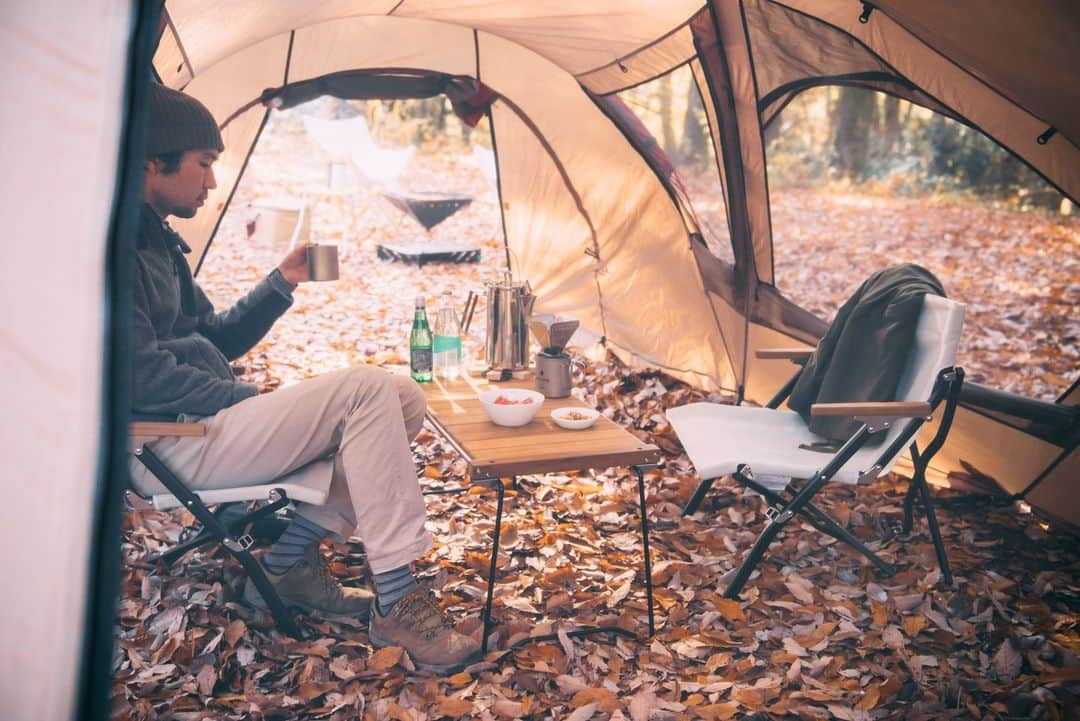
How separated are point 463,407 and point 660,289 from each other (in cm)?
244

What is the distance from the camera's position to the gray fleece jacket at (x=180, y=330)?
2684 mm

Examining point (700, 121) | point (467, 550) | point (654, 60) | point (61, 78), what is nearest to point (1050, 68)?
point (654, 60)

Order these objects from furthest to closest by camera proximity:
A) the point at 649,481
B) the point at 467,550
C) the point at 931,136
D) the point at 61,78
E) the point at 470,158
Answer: the point at 470,158
the point at 931,136
the point at 649,481
the point at 467,550
the point at 61,78

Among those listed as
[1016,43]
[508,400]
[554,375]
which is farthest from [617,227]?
[1016,43]

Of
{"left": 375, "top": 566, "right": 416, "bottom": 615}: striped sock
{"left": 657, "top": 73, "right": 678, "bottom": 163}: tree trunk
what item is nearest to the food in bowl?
{"left": 375, "top": 566, "right": 416, "bottom": 615}: striped sock

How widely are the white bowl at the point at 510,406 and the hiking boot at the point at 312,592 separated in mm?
706

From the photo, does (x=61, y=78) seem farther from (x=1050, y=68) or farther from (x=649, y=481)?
(x=649, y=481)

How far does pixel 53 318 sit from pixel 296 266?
5.42 feet

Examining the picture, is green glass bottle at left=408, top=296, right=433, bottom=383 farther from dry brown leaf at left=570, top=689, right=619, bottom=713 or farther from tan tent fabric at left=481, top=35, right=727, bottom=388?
tan tent fabric at left=481, top=35, right=727, bottom=388

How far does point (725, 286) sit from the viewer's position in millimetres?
4938

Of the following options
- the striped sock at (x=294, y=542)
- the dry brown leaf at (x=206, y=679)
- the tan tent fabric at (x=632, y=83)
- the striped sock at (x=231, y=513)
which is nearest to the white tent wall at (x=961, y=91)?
the tan tent fabric at (x=632, y=83)

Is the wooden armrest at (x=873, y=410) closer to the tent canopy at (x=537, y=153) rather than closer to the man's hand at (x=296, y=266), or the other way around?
the tent canopy at (x=537, y=153)

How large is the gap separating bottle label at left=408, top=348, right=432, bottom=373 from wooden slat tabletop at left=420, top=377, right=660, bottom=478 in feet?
0.99

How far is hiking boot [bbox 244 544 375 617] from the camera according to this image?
299 centimetres
